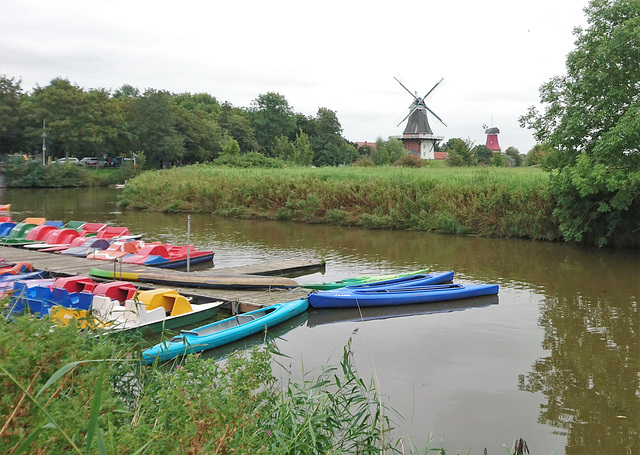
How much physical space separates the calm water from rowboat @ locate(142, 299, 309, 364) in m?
0.27

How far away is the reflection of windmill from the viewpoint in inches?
2532

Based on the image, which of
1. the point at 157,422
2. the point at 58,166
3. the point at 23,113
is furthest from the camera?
the point at 23,113

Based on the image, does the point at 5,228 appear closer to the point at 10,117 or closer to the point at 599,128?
the point at 599,128

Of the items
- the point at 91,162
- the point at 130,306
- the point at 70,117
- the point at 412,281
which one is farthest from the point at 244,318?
the point at 91,162

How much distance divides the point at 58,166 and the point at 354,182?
3850 cm

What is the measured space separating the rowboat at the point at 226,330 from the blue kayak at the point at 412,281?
7.58 feet

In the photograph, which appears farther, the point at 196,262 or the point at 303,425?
the point at 196,262

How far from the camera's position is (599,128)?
19219 millimetres

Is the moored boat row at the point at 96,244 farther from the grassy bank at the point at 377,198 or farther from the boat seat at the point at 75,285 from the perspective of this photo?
the grassy bank at the point at 377,198

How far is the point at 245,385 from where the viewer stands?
15.7ft

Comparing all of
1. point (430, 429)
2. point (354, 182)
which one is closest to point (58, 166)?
point (354, 182)

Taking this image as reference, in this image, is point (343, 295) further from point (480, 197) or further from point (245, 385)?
point (480, 197)

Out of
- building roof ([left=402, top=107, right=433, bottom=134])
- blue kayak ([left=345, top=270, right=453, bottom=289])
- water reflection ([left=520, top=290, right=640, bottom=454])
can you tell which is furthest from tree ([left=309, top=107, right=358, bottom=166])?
water reflection ([left=520, top=290, right=640, bottom=454])

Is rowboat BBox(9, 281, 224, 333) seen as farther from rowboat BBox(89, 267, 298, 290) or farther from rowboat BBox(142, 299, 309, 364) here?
rowboat BBox(89, 267, 298, 290)
